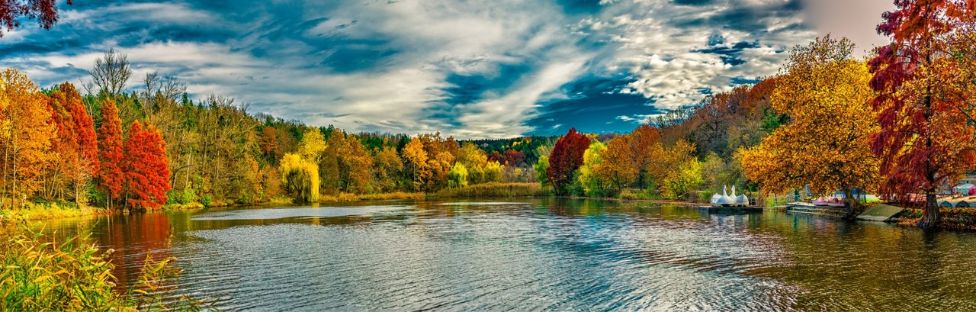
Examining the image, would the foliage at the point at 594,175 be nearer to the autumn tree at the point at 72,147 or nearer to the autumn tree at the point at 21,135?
the autumn tree at the point at 72,147

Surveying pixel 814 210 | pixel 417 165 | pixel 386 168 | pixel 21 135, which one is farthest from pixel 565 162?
pixel 21 135

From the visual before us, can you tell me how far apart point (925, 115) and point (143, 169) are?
5403 cm

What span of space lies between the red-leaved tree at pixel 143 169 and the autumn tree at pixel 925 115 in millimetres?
51569

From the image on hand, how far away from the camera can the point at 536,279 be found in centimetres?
1553

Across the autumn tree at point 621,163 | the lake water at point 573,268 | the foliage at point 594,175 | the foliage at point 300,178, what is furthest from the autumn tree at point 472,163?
the lake water at point 573,268

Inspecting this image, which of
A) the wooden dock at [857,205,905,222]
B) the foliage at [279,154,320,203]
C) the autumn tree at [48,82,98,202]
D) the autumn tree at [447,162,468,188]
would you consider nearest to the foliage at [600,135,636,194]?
the autumn tree at [447,162,468,188]

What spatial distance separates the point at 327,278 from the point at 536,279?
18.7 ft

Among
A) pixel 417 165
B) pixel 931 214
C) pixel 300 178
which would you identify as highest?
pixel 417 165

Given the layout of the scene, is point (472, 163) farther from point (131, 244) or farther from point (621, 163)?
point (131, 244)

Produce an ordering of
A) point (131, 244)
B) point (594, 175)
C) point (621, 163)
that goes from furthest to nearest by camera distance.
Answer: point (594, 175) < point (621, 163) < point (131, 244)

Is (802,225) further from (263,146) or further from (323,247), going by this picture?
(263,146)

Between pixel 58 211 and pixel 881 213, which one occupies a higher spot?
pixel 58 211

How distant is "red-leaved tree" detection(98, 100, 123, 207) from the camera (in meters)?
47.3

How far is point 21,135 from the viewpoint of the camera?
122ft
